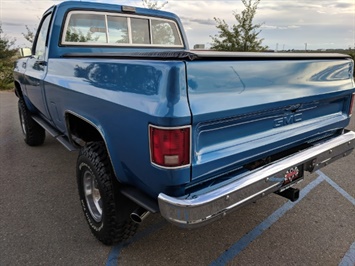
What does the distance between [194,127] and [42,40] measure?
3.12m

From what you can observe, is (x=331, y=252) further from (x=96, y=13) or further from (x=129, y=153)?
(x=96, y=13)

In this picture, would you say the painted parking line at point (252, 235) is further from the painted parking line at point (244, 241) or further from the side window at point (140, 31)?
the side window at point (140, 31)

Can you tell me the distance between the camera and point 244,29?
11977mm

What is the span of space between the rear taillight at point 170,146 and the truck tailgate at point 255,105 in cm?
7

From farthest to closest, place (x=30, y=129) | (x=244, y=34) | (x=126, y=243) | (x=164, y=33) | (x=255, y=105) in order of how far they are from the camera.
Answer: (x=244, y=34) < (x=30, y=129) < (x=164, y=33) < (x=126, y=243) < (x=255, y=105)

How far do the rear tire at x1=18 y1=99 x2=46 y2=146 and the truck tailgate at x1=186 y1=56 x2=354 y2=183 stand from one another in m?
3.95

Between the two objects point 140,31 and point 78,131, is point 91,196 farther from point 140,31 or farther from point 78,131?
point 140,31

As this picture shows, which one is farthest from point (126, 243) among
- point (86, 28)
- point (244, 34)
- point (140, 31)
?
point (244, 34)

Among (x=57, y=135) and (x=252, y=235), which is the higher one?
(x=57, y=135)

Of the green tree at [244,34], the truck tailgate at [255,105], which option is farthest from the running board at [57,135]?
the green tree at [244,34]

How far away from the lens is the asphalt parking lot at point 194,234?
93.4 inches

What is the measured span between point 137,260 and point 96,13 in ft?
9.48

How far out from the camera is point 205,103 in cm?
171

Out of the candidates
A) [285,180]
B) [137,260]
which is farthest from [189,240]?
[285,180]
